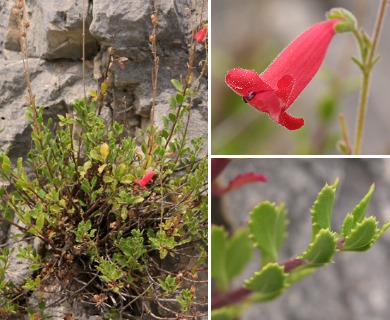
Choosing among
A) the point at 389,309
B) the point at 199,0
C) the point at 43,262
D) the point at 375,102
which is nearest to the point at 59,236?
the point at 43,262

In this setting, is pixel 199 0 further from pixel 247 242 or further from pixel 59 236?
pixel 247 242

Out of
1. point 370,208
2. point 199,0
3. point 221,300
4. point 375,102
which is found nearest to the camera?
point 221,300

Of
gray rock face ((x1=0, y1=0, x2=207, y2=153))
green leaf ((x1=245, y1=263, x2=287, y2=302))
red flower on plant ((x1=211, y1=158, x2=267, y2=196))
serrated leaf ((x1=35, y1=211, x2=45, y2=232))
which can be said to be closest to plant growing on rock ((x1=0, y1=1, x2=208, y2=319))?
serrated leaf ((x1=35, y1=211, x2=45, y2=232))

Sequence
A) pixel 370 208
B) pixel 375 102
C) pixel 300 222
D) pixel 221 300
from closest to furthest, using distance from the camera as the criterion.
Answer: pixel 221 300
pixel 300 222
pixel 370 208
pixel 375 102

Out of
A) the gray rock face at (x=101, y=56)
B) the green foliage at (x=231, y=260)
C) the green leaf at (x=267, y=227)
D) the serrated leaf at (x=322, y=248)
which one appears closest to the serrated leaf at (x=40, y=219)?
the gray rock face at (x=101, y=56)

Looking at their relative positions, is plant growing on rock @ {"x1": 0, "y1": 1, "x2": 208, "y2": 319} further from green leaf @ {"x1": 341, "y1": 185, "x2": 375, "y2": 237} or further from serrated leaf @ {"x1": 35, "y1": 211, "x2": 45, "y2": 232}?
green leaf @ {"x1": 341, "y1": 185, "x2": 375, "y2": 237}

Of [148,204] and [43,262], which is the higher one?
[148,204]
